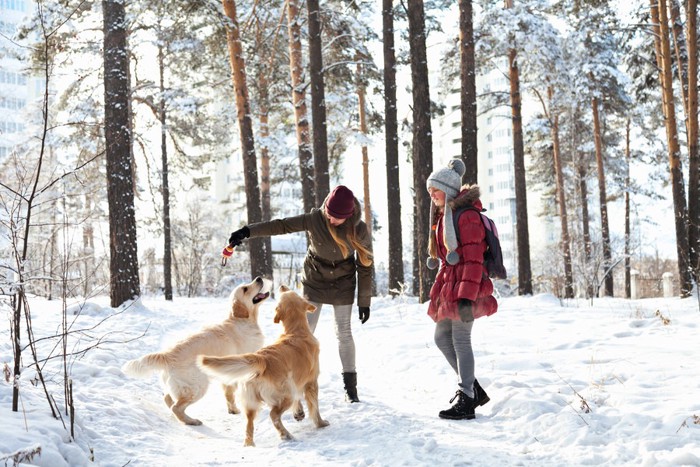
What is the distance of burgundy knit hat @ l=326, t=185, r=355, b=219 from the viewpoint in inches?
203

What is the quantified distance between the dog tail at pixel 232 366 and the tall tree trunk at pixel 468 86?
888 centimetres

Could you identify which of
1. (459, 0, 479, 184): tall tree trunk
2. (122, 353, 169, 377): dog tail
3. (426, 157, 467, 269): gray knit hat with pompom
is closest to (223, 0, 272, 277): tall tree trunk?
(459, 0, 479, 184): tall tree trunk

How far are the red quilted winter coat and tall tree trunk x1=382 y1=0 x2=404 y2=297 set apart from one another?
414 inches

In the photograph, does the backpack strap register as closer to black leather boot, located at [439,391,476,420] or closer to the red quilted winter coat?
the red quilted winter coat

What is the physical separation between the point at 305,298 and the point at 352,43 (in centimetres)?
→ 1372

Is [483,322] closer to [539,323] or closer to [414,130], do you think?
[539,323]

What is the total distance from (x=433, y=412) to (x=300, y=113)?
12672mm

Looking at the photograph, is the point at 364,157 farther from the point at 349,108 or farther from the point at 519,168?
the point at 519,168

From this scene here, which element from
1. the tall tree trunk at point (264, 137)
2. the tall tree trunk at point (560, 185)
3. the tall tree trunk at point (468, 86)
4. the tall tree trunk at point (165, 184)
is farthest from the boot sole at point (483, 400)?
the tall tree trunk at point (560, 185)

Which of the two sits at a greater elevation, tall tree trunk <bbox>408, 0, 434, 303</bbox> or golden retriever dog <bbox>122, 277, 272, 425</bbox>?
tall tree trunk <bbox>408, 0, 434, 303</bbox>

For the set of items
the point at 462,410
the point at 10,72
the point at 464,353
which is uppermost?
the point at 10,72

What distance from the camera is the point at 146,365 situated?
4.69 metres

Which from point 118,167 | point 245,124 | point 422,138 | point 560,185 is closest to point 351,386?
point 422,138

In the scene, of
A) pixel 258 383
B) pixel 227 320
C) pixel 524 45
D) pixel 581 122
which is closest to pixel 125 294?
pixel 227 320
